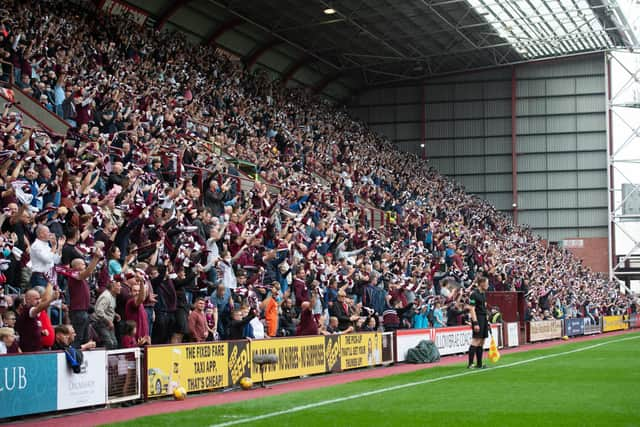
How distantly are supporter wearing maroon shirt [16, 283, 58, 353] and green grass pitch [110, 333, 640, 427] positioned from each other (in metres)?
1.95

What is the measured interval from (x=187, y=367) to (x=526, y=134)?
5258 centimetres

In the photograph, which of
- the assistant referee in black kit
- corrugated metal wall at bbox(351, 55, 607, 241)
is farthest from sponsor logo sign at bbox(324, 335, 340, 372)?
corrugated metal wall at bbox(351, 55, 607, 241)

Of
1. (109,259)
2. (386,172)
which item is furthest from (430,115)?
(109,259)

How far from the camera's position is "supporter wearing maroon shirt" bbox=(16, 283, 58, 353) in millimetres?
12656

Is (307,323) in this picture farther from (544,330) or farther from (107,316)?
(544,330)

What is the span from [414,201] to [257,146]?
1701cm

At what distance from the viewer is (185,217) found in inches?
755

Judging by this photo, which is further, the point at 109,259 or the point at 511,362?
the point at 511,362

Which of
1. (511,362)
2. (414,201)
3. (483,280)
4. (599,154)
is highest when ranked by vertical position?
(599,154)

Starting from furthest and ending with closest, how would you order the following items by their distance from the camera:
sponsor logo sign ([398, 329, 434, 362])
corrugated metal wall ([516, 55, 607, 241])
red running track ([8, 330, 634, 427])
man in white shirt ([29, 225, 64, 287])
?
corrugated metal wall ([516, 55, 607, 241]), sponsor logo sign ([398, 329, 434, 362]), man in white shirt ([29, 225, 64, 287]), red running track ([8, 330, 634, 427])

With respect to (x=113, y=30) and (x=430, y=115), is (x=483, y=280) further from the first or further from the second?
(x=430, y=115)

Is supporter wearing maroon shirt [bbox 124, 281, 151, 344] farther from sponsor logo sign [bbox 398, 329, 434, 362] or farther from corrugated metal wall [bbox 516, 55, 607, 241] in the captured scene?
corrugated metal wall [bbox 516, 55, 607, 241]

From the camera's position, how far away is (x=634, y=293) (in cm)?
6606

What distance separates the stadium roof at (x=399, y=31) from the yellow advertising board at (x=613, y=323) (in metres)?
17.7
